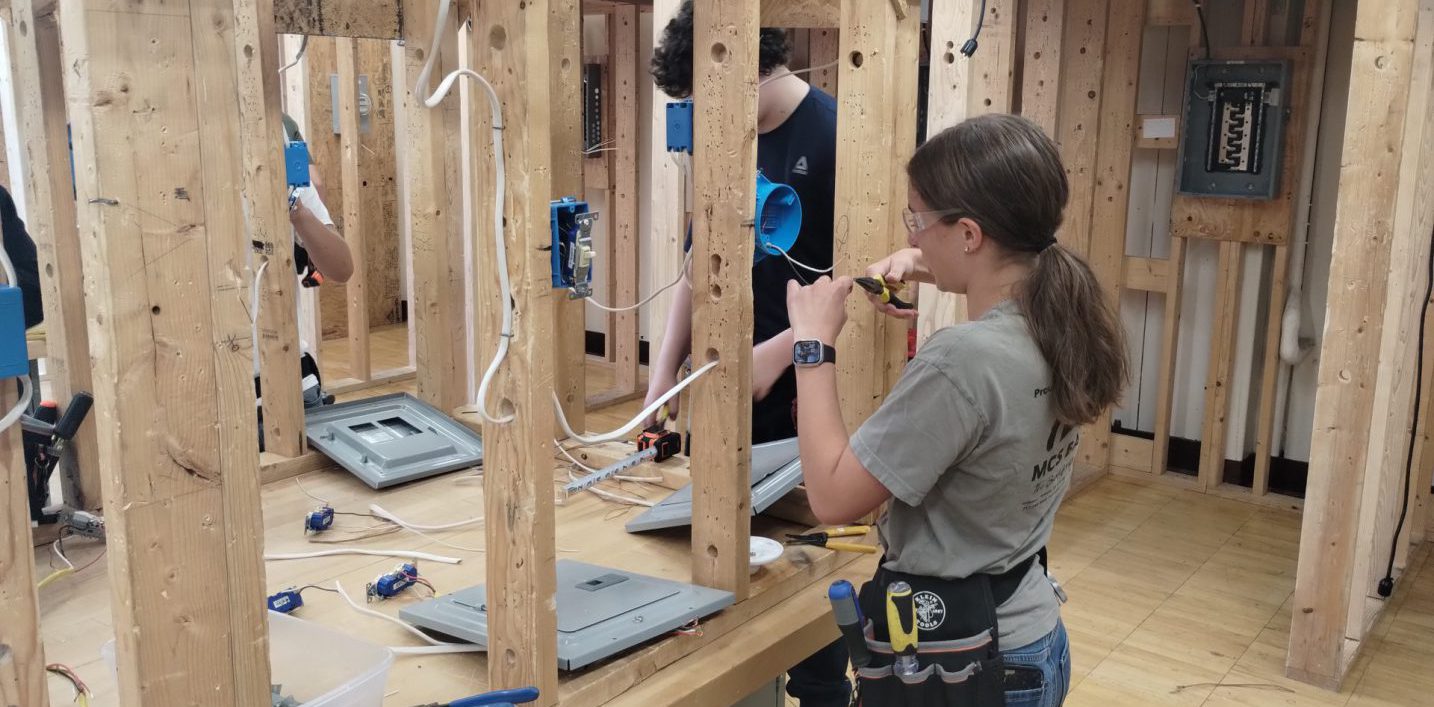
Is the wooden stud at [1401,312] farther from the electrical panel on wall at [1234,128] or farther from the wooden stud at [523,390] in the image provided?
the wooden stud at [523,390]

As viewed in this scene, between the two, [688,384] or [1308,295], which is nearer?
[688,384]

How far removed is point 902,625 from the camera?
164cm

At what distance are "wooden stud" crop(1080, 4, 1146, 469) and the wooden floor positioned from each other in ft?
1.89

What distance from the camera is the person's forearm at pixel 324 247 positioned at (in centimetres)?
304

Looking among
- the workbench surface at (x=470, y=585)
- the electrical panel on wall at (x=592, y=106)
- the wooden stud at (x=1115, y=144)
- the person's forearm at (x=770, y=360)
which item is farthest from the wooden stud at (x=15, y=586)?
the electrical panel on wall at (x=592, y=106)

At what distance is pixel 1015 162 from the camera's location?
1.57 metres

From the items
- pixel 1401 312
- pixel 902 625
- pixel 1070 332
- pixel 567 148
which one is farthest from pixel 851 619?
pixel 1401 312

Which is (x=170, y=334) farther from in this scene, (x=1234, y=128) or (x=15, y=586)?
(x=1234, y=128)

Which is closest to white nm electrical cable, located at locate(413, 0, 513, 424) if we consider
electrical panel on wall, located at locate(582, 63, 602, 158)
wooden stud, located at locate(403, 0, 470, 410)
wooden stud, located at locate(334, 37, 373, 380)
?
wooden stud, located at locate(403, 0, 470, 410)

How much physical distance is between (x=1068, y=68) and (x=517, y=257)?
428 centimetres

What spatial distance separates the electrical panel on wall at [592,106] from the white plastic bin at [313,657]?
5317 mm

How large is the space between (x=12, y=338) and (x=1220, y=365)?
490 centimetres

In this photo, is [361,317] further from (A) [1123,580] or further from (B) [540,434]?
(B) [540,434]

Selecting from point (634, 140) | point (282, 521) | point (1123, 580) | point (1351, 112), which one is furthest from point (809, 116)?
point (634, 140)
